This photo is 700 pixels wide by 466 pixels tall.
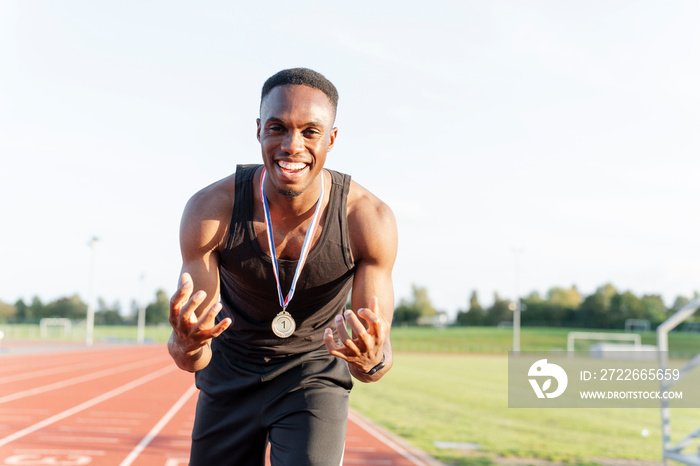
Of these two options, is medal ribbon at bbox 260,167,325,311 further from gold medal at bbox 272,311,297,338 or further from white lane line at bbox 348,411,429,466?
white lane line at bbox 348,411,429,466

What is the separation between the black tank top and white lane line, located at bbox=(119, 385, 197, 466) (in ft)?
16.9

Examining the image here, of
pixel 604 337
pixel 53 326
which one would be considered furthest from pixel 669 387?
pixel 53 326

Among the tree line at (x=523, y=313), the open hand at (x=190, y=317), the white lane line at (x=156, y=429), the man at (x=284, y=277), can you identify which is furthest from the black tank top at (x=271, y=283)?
the tree line at (x=523, y=313)

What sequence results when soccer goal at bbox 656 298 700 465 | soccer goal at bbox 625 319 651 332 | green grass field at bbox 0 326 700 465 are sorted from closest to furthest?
1. soccer goal at bbox 656 298 700 465
2. green grass field at bbox 0 326 700 465
3. soccer goal at bbox 625 319 651 332

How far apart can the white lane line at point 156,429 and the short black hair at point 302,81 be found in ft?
19.3

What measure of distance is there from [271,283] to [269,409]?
58cm

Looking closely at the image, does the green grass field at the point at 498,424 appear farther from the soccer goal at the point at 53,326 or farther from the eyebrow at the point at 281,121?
the soccer goal at the point at 53,326

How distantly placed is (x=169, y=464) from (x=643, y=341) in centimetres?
5936

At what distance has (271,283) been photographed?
2.75m

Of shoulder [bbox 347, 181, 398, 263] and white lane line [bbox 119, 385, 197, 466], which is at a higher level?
shoulder [bbox 347, 181, 398, 263]

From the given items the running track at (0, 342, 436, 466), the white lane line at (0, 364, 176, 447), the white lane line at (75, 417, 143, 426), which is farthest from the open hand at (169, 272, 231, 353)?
the white lane line at (75, 417, 143, 426)

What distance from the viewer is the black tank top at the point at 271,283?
274 cm

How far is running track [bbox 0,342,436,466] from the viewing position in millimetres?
7473

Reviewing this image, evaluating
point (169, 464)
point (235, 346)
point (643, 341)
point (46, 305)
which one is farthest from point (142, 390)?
point (46, 305)
